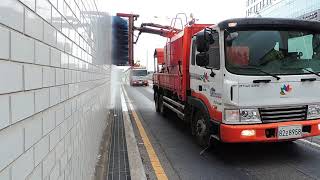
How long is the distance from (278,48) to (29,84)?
21.6 feet

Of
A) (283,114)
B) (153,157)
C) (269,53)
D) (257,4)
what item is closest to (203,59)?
(269,53)

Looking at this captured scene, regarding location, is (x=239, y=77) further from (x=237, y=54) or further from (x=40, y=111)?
(x=40, y=111)

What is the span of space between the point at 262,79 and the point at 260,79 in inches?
1.5

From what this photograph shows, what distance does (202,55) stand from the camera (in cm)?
835

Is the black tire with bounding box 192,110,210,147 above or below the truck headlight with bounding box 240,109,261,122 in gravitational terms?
below

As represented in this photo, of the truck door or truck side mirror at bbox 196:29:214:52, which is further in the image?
truck side mirror at bbox 196:29:214:52

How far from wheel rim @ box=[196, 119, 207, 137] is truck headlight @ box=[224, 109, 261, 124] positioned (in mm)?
1105

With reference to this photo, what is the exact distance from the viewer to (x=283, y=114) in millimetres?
7512

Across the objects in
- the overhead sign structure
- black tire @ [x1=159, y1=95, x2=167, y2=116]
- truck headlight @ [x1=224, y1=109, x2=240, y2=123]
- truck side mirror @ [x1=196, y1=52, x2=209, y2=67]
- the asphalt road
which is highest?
the overhead sign structure

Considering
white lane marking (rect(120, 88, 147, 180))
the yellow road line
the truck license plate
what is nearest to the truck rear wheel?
the yellow road line

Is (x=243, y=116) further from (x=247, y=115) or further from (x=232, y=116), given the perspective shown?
(x=232, y=116)

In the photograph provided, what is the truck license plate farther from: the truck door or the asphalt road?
the truck door

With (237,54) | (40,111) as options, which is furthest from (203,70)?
(40,111)

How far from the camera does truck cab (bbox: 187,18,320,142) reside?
7328mm
